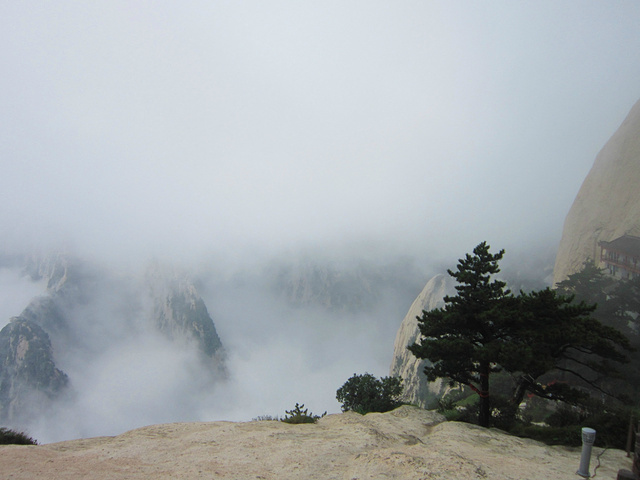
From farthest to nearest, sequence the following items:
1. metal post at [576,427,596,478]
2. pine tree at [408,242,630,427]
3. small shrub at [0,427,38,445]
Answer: pine tree at [408,242,630,427] < small shrub at [0,427,38,445] < metal post at [576,427,596,478]

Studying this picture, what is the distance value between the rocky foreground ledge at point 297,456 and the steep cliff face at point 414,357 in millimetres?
54771

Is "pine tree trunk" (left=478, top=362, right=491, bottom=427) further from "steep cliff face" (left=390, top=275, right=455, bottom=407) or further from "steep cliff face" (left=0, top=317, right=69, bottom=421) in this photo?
"steep cliff face" (left=0, top=317, right=69, bottom=421)

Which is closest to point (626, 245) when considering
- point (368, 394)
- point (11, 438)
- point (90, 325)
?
point (368, 394)

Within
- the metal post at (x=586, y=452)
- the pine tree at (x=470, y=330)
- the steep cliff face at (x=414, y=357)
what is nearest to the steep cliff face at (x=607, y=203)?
the steep cliff face at (x=414, y=357)

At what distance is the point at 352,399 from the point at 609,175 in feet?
184

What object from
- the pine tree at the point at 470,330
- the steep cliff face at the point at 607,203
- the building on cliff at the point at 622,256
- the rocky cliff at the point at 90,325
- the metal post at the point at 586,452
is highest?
the rocky cliff at the point at 90,325

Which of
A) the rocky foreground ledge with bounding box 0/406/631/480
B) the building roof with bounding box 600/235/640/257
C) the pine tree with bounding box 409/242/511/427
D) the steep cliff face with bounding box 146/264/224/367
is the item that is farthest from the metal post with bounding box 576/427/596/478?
the steep cliff face with bounding box 146/264/224/367

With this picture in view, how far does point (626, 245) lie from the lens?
40312 mm

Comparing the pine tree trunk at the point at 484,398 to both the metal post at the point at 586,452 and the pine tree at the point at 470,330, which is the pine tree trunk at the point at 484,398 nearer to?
the pine tree at the point at 470,330

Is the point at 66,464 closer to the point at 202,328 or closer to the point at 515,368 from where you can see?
the point at 515,368

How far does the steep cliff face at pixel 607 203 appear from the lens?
1775 inches

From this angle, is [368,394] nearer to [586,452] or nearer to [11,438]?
[586,452]

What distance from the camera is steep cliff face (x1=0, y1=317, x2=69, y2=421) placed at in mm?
87375

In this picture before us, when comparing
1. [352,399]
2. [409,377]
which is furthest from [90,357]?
[352,399]
